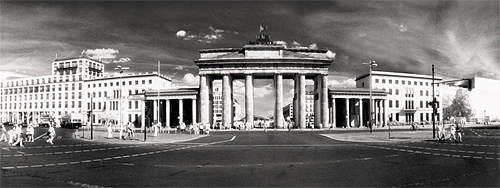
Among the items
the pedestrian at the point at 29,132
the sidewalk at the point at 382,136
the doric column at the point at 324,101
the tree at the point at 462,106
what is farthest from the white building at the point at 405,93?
the pedestrian at the point at 29,132

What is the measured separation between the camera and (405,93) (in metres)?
97.8

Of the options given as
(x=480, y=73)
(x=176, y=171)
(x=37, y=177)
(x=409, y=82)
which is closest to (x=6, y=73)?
(x=37, y=177)

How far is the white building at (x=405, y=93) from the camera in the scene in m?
96.0

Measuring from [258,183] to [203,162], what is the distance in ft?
17.7

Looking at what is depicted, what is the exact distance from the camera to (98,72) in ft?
406

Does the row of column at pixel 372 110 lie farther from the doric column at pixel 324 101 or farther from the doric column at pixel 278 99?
the doric column at pixel 278 99

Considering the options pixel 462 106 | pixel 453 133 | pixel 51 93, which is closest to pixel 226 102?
pixel 453 133

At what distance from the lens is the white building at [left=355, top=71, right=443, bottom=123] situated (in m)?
96.0

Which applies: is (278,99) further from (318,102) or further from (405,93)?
(405,93)

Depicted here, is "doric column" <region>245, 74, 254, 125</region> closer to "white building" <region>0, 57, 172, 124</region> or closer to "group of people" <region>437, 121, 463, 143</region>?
"white building" <region>0, 57, 172, 124</region>

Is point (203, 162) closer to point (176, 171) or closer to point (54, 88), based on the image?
point (176, 171)

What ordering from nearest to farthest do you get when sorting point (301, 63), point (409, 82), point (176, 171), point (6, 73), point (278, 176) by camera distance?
1. point (278, 176)
2. point (176, 171)
3. point (6, 73)
4. point (301, 63)
5. point (409, 82)

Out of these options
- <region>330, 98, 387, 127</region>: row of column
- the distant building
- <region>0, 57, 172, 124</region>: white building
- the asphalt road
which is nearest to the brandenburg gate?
<region>330, 98, 387, 127</region>: row of column

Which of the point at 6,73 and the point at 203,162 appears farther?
the point at 6,73
